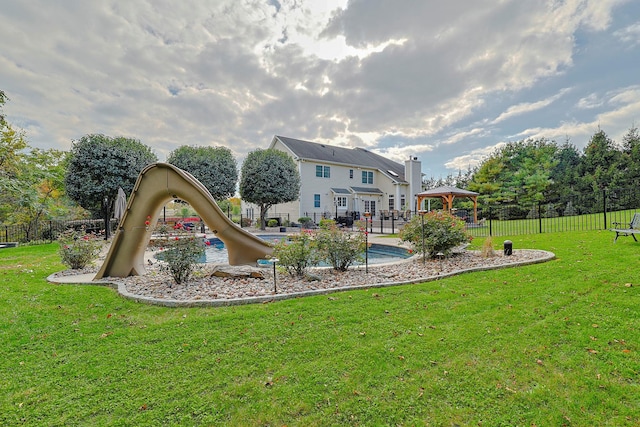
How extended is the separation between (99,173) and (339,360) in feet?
54.8

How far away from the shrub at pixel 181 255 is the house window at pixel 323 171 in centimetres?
2155

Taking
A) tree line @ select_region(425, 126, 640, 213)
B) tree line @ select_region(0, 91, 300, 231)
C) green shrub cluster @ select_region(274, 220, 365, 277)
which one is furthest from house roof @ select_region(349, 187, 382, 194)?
green shrub cluster @ select_region(274, 220, 365, 277)

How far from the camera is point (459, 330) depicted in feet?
11.1

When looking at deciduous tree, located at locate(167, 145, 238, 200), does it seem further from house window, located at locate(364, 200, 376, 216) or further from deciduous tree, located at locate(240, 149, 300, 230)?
house window, located at locate(364, 200, 376, 216)

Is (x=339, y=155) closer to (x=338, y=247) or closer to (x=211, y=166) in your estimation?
(x=211, y=166)

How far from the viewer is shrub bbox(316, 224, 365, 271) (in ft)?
21.6

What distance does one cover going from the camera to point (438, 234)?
7590 millimetres

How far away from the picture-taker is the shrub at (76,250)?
23.2ft

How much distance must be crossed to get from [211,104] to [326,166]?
1383 centimetres

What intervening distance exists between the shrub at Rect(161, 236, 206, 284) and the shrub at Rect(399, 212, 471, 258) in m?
5.78

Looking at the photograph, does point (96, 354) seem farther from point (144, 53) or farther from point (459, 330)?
point (144, 53)

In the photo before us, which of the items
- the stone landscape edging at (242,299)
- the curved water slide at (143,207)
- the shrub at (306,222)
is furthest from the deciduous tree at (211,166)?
the stone landscape edging at (242,299)

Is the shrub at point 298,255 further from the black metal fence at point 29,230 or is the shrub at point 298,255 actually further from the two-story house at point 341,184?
the two-story house at point 341,184

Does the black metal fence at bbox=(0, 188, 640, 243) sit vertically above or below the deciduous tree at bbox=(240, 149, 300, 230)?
below
